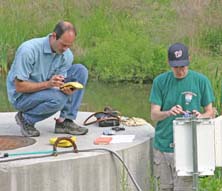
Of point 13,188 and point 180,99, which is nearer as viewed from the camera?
point 13,188

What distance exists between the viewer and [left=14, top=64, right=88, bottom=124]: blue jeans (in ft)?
20.2

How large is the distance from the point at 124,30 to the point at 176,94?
1246cm

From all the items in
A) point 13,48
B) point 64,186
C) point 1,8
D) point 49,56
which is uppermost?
point 1,8

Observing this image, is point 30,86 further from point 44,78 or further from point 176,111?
point 176,111

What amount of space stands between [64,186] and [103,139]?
2.62 ft

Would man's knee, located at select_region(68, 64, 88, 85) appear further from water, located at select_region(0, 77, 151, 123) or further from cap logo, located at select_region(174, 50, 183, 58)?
water, located at select_region(0, 77, 151, 123)

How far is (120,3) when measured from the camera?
20328 mm

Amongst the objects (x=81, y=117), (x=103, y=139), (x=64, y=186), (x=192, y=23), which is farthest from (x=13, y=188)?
(x=192, y=23)

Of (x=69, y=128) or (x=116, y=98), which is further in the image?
(x=116, y=98)

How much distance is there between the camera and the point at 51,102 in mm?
6164

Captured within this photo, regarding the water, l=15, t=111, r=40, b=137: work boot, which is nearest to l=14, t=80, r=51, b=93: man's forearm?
l=15, t=111, r=40, b=137: work boot

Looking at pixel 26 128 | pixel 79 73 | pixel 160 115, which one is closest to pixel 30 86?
pixel 26 128

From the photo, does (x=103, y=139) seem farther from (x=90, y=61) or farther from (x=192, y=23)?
(x=192, y=23)

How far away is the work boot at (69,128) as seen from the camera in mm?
6488
